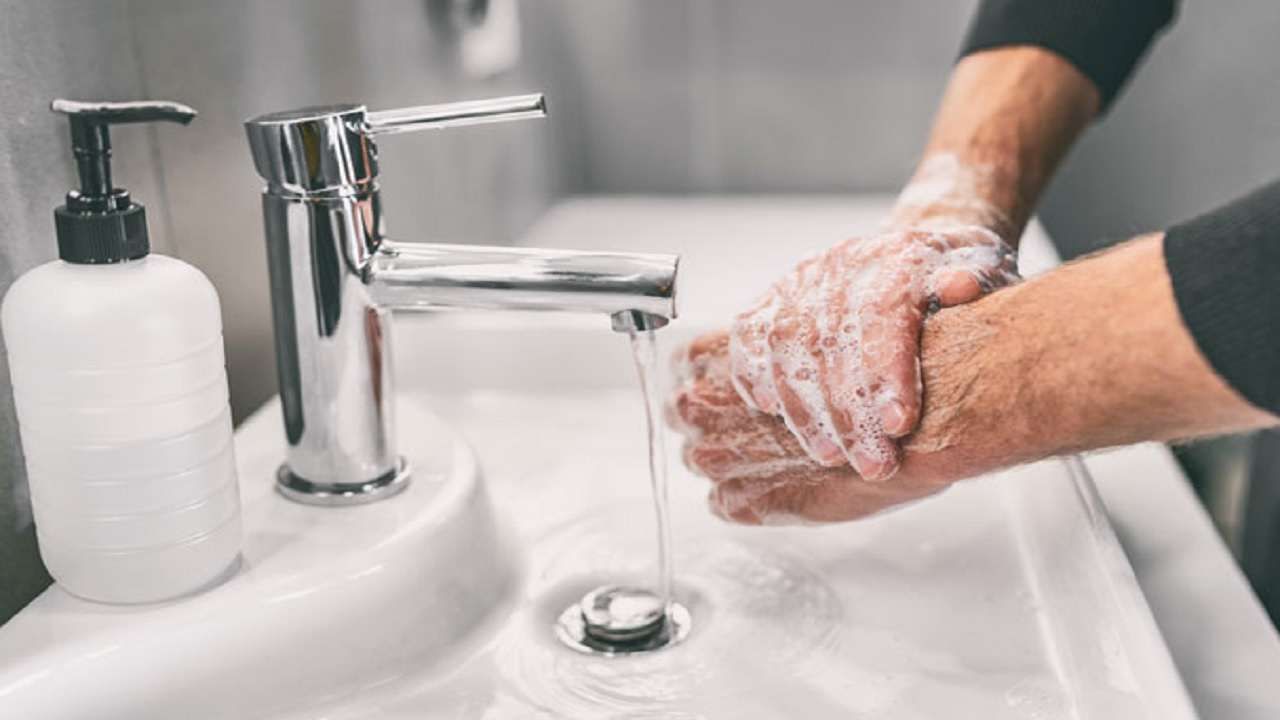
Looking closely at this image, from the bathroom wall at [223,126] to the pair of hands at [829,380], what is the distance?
0.89 ft

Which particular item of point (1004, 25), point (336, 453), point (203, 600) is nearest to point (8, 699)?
point (203, 600)

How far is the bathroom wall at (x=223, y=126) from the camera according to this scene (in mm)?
534

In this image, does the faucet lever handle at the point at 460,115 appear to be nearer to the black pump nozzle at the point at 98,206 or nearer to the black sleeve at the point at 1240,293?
the black pump nozzle at the point at 98,206

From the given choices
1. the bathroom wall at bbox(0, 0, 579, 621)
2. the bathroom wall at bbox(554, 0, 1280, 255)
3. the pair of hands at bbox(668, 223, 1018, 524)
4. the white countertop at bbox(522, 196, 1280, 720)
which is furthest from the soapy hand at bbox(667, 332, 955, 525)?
the bathroom wall at bbox(554, 0, 1280, 255)

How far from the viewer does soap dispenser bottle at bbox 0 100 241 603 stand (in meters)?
0.47

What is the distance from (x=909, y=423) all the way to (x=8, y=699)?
38cm

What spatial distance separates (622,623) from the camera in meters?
0.61

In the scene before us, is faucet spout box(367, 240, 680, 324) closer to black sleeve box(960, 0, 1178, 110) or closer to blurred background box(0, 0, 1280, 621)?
blurred background box(0, 0, 1280, 621)

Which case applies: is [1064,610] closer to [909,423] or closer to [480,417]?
[909,423]

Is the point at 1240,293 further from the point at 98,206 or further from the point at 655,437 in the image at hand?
the point at 98,206

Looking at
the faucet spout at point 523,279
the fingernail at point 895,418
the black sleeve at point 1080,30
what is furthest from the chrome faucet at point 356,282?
the black sleeve at point 1080,30

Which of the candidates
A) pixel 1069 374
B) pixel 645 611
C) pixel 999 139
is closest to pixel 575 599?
pixel 645 611

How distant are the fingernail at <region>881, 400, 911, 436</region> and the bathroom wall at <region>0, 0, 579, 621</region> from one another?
377mm

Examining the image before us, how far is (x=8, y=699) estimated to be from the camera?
458 mm
